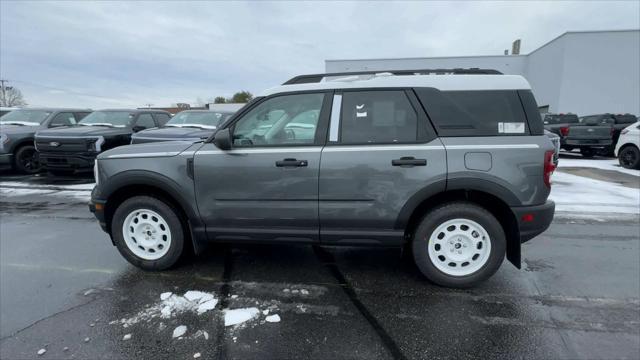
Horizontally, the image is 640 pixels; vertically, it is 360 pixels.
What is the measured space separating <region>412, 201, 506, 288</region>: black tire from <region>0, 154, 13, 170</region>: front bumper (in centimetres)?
1116

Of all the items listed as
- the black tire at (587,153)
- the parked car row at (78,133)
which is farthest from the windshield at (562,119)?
the parked car row at (78,133)

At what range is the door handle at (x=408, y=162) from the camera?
3.10 meters

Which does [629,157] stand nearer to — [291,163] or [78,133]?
[291,163]

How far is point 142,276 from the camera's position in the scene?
3660 mm

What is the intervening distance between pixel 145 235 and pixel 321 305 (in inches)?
79.8

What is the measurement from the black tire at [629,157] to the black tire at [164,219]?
12.8 metres

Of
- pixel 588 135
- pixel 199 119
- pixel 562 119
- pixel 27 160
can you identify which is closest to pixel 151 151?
pixel 199 119

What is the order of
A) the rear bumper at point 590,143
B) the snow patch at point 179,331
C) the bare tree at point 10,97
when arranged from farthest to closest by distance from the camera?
1. the bare tree at point 10,97
2. the rear bumper at point 590,143
3. the snow patch at point 179,331

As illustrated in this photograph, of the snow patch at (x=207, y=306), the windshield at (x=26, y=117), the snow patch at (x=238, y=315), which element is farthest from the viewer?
the windshield at (x=26, y=117)

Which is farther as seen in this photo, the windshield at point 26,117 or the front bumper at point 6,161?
the windshield at point 26,117

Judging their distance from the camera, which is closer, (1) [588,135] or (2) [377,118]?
(2) [377,118]

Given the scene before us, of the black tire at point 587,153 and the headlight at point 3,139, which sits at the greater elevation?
the headlight at point 3,139

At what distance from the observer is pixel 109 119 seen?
391 inches

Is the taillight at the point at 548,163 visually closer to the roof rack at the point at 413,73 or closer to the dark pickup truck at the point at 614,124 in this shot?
the roof rack at the point at 413,73
